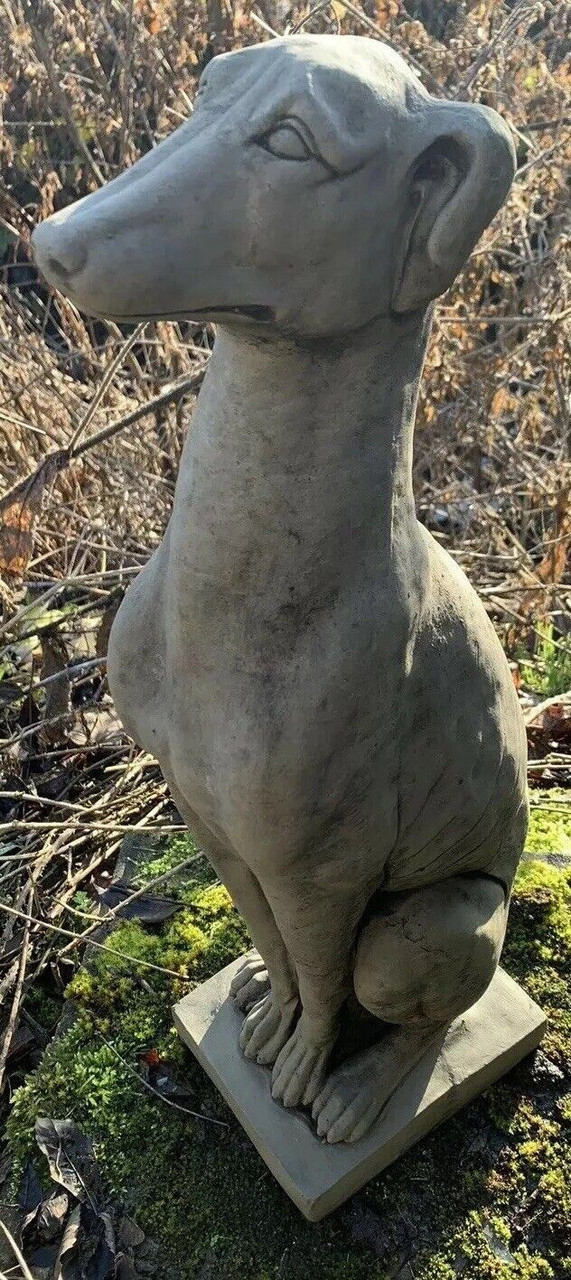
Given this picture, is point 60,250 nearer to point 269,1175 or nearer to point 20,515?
point 20,515

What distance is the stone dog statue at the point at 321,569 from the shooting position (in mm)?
810

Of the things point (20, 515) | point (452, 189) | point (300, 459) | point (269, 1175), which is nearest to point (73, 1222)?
point (269, 1175)

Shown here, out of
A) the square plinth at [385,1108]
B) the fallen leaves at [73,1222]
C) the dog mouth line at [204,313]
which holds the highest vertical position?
the dog mouth line at [204,313]

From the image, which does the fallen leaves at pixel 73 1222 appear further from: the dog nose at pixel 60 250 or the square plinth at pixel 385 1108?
the dog nose at pixel 60 250

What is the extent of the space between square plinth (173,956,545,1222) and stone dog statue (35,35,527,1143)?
0.06m

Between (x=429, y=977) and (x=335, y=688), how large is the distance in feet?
1.93

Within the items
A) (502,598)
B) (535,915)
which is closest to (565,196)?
(502,598)

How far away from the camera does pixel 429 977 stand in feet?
4.69

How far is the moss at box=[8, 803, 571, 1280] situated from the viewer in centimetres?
→ 163

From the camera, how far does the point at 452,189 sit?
0.86 m

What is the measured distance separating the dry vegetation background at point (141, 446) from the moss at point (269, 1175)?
41 cm

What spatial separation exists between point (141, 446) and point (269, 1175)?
213 centimetres

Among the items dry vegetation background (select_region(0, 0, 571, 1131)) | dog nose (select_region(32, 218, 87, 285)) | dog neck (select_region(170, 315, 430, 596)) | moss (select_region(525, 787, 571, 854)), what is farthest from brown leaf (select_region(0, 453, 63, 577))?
moss (select_region(525, 787, 571, 854))

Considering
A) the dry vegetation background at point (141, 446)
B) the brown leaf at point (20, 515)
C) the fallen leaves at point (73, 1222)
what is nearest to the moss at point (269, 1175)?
the fallen leaves at point (73, 1222)
